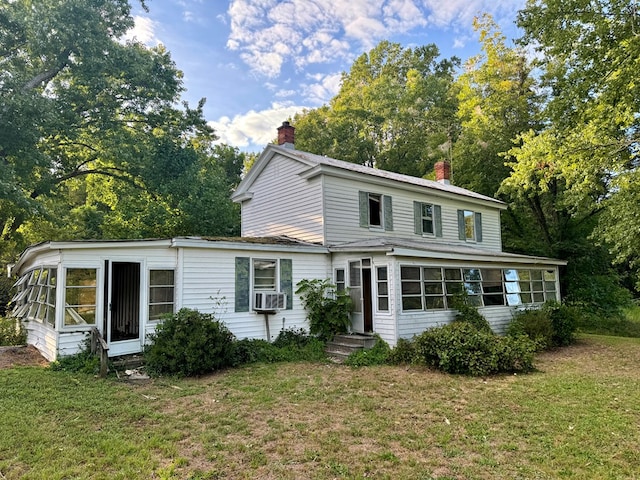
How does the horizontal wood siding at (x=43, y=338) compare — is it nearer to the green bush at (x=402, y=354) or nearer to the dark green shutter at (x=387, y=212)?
the green bush at (x=402, y=354)

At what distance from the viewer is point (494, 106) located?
2114cm

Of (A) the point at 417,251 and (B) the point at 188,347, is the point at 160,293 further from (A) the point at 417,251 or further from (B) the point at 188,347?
(A) the point at 417,251

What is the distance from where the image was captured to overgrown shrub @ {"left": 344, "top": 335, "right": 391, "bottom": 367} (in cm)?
960

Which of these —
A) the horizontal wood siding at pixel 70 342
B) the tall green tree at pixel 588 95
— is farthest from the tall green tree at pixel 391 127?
the horizontal wood siding at pixel 70 342

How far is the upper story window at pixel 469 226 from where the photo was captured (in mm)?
16750

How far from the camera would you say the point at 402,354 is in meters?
9.67

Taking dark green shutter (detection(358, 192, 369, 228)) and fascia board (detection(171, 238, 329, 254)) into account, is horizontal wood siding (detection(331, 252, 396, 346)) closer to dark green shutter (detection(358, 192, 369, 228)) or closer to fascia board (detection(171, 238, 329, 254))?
fascia board (detection(171, 238, 329, 254))

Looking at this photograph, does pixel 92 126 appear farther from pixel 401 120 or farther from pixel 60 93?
pixel 401 120

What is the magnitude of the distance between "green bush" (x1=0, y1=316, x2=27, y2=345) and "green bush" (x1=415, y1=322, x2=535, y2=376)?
11.9m

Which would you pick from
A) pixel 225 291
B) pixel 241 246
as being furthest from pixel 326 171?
pixel 225 291

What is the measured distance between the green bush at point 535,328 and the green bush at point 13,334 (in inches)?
589

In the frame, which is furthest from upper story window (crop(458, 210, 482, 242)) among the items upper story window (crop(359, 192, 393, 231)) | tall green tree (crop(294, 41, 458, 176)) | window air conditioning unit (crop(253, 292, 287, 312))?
tall green tree (crop(294, 41, 458, 176))

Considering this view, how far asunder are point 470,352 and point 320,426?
181 inches

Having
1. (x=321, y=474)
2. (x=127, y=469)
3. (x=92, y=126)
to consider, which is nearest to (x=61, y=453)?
(x=127, y=469)
